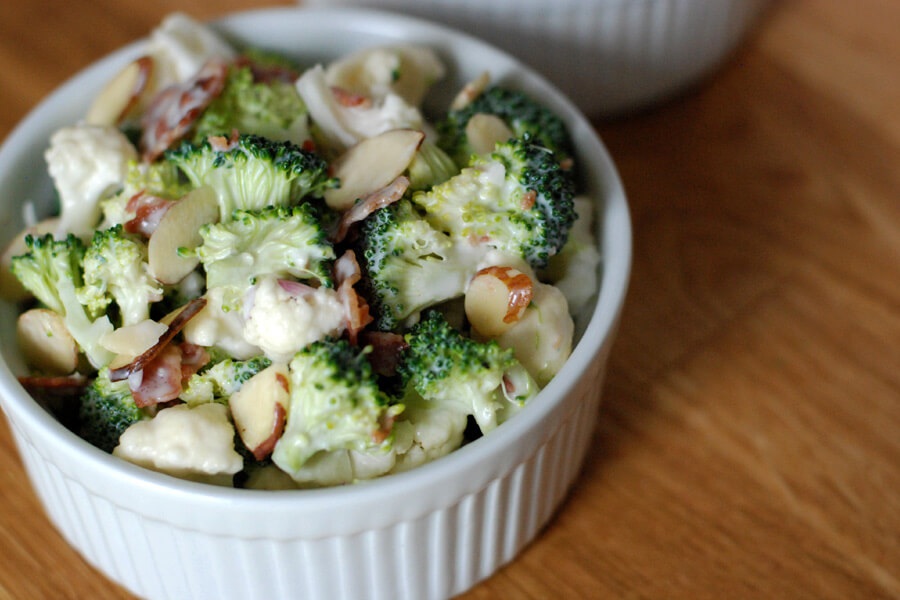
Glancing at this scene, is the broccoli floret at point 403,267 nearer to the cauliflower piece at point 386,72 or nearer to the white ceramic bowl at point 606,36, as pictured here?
the cauliflower piece at point 386,72

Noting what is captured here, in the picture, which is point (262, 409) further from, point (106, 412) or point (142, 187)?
point (142, 187)

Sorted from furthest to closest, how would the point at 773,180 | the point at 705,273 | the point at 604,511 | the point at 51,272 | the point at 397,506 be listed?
1. the point at 773,180
2. the point at 705,273
3. the point at 604,511
4. the point at 51,272
5. the point at 397,506

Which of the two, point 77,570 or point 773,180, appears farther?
point 773,180

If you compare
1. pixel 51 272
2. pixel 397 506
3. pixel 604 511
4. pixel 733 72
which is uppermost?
pixel 51 272

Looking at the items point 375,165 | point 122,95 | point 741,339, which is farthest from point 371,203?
point 741,339

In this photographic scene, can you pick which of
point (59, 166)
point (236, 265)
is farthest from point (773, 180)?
point (59, 166)

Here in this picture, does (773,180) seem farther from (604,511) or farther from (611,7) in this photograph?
(604,511)

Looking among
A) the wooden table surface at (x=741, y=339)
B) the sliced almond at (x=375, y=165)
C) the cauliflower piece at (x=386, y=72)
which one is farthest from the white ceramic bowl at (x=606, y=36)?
the sliced almond at (x=375, y=165)

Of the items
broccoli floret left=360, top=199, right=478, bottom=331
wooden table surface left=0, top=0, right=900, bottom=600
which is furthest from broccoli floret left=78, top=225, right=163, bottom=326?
wooden table surface left=0, top=0, right=900, bottom=600
